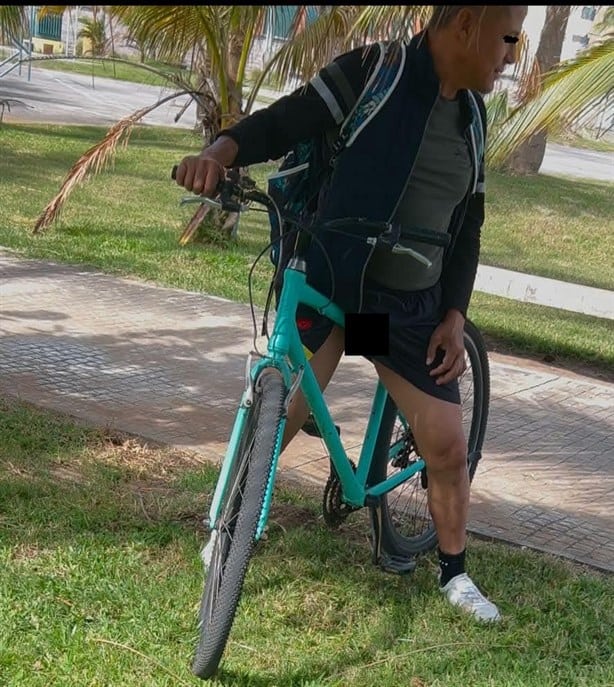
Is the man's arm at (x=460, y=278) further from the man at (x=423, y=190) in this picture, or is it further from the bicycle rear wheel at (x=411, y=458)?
the bicycle rear wheel at (x=411, y=458)

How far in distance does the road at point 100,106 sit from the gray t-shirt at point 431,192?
870 inches

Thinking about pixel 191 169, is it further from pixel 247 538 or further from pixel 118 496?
pixel 118 496

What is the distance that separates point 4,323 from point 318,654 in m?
4.67

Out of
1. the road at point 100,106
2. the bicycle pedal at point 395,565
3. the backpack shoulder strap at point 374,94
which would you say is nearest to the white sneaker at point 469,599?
the bicycle pedal at point 395,565

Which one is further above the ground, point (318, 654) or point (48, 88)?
point (318, 654)

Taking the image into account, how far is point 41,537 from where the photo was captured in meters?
4.09

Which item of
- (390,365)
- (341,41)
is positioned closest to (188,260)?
(341,41)

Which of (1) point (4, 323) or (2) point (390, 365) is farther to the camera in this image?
(1) point (4, 323)

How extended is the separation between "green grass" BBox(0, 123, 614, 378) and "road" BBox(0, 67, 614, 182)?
1746 mm

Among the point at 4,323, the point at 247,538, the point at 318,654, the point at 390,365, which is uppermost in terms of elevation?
A: the point at 390,365

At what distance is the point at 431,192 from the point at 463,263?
32 cm

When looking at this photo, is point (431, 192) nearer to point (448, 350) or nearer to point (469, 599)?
point (448, 350)

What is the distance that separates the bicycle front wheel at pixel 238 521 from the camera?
305 centimetres

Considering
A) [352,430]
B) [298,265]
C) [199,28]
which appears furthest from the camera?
[199,28]
